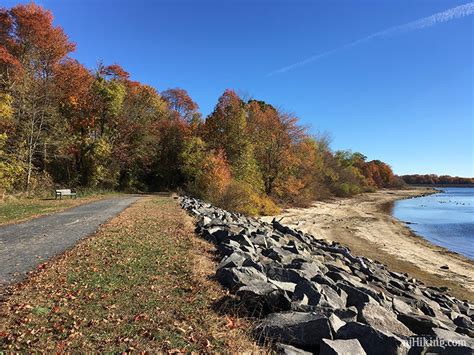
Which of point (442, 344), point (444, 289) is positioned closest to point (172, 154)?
point (444, 289)

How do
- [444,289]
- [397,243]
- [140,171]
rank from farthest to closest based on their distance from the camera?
[140,171] → [397,243] → [444,289]

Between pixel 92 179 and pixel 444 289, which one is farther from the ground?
pixel 92 179

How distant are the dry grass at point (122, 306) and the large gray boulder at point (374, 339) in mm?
1373

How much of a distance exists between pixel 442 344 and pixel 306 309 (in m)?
1.90

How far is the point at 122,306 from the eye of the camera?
18.3 ft

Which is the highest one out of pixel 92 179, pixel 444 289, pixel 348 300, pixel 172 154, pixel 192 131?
pixel 192 131

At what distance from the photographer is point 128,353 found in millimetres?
4141

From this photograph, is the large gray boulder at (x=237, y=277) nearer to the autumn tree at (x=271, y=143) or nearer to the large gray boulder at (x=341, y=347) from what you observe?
the large gray boulder at (x=341, y=347)

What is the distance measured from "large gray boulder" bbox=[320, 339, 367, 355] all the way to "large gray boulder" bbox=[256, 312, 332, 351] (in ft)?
1.19

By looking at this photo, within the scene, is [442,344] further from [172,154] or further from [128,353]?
[172,154]

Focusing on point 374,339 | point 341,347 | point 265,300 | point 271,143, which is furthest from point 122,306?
point 271,143

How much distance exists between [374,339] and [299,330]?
97 cm

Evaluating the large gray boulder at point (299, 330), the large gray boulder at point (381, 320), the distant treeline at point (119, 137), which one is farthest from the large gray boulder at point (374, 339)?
the distant treeline at point (119, 137)

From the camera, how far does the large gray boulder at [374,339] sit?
420cm
